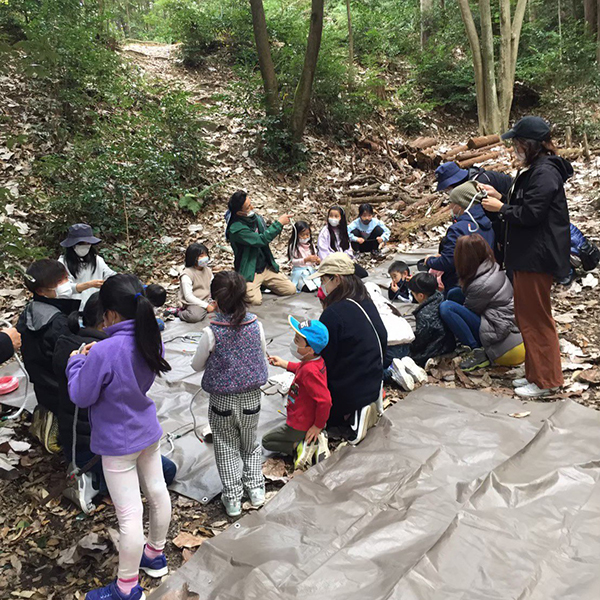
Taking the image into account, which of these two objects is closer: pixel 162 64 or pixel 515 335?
pixel 515 335

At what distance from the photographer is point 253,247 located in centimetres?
732

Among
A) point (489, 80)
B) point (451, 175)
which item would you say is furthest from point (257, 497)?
point (489, 80)

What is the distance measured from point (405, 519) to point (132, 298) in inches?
75.9

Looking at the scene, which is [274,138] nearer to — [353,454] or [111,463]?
[353,454]

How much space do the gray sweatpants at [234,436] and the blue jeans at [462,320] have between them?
8.09 feet

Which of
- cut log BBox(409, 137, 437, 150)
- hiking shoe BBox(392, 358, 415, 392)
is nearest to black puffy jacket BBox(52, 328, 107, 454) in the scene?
hiking shoe BBox(392, 358, 415, 392)

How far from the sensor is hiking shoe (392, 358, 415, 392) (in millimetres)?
4785

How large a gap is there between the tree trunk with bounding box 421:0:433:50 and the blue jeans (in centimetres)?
1587

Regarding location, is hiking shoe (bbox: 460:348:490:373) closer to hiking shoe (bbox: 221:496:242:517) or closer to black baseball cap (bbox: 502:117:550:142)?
black baseball cap (bbox: 502:117:550:142)

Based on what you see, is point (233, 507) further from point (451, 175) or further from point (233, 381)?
point (451, 175)

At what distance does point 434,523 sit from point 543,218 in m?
2.52

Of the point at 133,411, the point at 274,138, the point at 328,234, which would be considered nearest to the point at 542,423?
the point at 133,411

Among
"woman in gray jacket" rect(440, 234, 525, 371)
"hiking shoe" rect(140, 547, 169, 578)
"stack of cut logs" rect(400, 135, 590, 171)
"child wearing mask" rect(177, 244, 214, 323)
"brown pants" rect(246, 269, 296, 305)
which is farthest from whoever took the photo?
"stack of cut logs" rect(400, 135, 590, 171)

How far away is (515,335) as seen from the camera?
4.86 m
